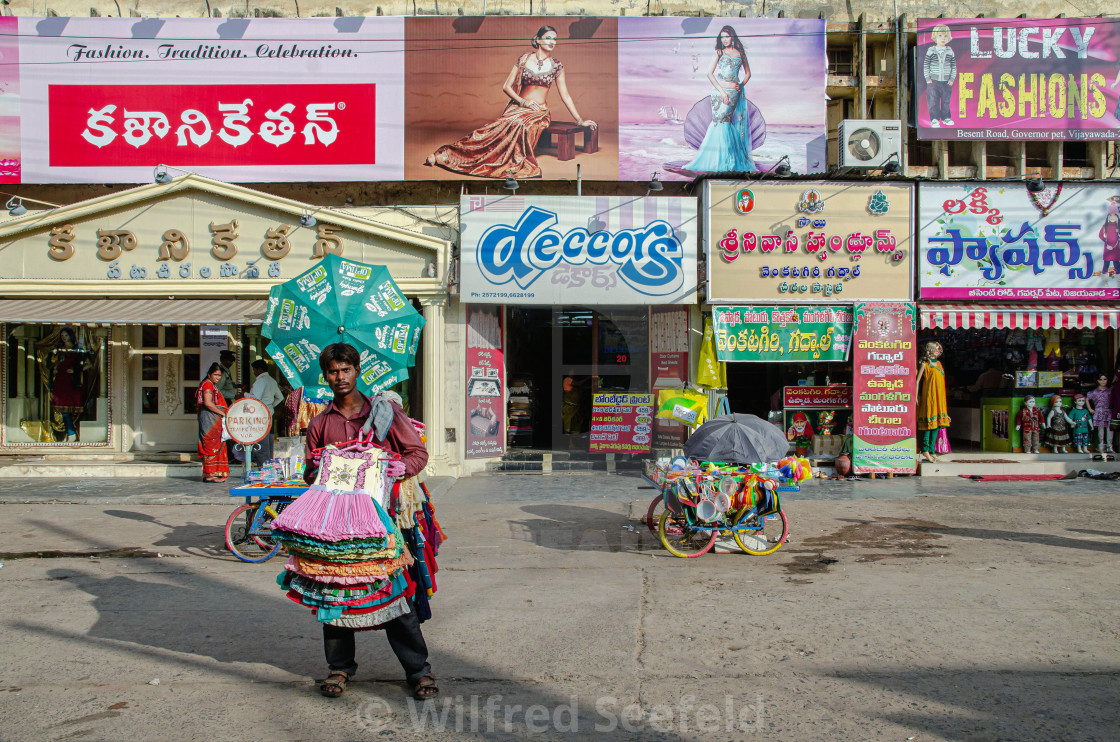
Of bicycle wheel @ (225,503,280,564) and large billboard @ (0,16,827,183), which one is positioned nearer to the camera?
bicycle wheel @ (225,503,280,564)

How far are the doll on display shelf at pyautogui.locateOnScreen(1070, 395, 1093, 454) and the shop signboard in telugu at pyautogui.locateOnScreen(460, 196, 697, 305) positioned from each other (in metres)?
6.57

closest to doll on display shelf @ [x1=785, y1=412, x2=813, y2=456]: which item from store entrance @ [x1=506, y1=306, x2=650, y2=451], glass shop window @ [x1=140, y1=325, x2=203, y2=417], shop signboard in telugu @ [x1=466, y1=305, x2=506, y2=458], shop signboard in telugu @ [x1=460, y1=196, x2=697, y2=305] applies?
store entrance @ [x1=506, y1=306, x2=650, y2=451]

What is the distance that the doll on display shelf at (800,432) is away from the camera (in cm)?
1385

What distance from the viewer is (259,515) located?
7.89 metres

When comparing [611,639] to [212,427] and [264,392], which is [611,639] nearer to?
[264,392]

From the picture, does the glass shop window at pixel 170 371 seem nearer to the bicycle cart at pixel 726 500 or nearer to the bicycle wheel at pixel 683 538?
the bicycle wheel at pixel 683 538

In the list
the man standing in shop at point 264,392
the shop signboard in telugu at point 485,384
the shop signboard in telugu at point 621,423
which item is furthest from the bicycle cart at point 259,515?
the shop signboard in telugu at point 621,423

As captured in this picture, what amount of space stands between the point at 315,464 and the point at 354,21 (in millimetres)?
13123

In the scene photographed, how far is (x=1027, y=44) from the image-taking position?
1502 cm

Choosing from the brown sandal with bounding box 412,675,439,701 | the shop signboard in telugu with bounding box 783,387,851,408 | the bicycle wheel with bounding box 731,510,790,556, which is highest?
the shop signboard in telugu with bounding box 783,387,851,408

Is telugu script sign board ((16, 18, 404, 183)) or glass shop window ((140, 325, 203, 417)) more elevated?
telugu script sign board ((16, 18, 404, 183))

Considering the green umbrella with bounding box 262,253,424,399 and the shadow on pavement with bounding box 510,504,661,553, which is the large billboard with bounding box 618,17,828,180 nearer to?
the shadow on pavement with bounding box 510,504,661,553

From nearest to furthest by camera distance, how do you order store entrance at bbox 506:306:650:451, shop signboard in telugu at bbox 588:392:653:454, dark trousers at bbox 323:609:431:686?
dark trousers at bbox 323:609:431:686
shop signboard in telugu at bbox 588:392:653:454
store entrance at bbox 506:306:650:451

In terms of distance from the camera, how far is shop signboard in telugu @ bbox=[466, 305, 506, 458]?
45.1 feet
